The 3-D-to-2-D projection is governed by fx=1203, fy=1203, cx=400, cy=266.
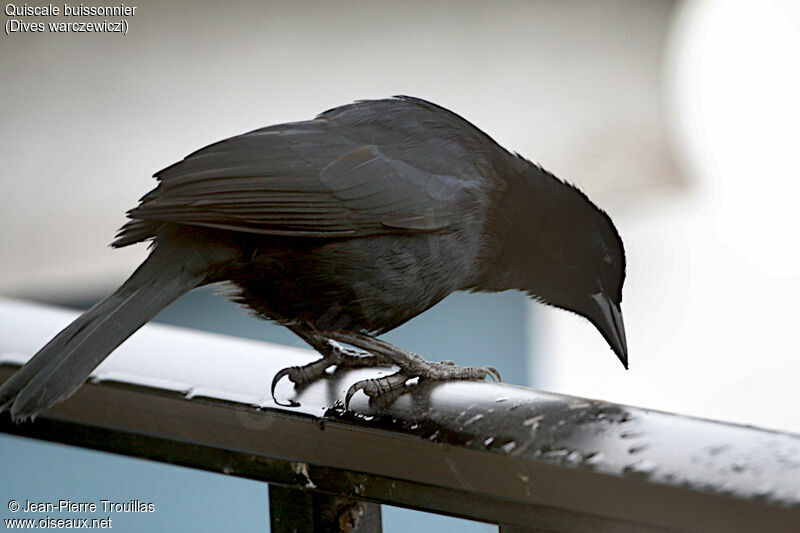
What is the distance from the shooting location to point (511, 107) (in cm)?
454

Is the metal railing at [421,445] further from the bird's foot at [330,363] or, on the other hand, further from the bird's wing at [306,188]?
the bird's wing at [306,188]

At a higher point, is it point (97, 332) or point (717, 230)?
point (717, 230)

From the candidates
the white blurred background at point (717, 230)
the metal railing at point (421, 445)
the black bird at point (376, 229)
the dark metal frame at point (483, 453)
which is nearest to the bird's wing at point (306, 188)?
the black bird at point (376, 229)

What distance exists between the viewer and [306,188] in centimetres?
202

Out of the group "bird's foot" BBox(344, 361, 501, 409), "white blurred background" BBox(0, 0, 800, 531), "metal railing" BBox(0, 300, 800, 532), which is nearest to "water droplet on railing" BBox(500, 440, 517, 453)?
"metal railing" BBox(0, 300, 800, 532)

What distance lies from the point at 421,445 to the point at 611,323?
832 millimetres

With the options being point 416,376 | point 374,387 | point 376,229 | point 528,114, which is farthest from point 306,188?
point 528,114

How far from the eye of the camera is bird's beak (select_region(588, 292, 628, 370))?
2.14m

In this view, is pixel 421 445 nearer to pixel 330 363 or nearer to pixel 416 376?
pixel 416 376

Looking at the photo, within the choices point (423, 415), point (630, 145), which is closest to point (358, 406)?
point (423, 415)

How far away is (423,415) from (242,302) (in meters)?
0.77

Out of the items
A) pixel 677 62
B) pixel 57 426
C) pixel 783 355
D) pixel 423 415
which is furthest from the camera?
pixel 783 355

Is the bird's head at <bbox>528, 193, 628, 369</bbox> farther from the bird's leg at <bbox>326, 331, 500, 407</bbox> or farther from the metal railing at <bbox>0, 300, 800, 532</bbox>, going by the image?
the metal railing at <bbox>0, 300, 800, 532</bbox>

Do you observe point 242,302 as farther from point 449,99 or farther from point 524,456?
point 449,99
